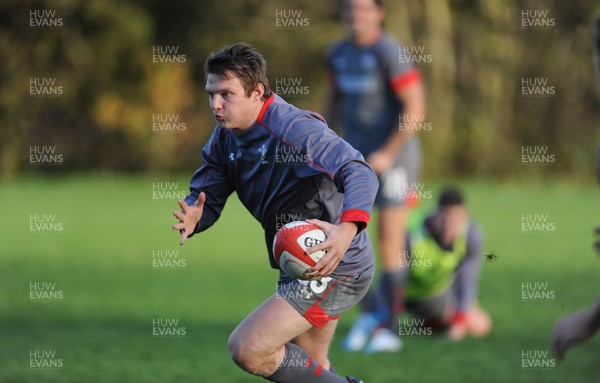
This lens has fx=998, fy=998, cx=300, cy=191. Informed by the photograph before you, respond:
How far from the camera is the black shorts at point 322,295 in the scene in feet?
14.1

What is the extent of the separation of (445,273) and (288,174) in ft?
12.4

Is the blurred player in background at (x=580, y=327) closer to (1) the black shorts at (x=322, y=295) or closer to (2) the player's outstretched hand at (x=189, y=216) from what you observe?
(1) the black shorts at (x=322, y=295)

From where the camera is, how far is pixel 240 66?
A: 4.31 meters

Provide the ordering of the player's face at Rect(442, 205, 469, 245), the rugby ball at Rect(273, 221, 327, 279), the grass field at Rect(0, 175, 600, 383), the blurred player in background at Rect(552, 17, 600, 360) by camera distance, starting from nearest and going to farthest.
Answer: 1. the blurred player in background at Rect(552, 17, 600, 360)
2. the rugby ball at Rect(273, 221, 327, 279)
3. the grass field at Rect(0, 175, 600, 383)
4. the player's face at Rect(442, 205, 469, 245)

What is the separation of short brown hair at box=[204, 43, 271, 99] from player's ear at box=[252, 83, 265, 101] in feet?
0.04

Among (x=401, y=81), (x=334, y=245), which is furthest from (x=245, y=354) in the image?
(x=401, y=81)

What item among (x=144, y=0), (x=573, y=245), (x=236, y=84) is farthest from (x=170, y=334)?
(x=144, y=0)

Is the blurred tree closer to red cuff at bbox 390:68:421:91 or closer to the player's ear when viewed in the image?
red cuff at bbox 390:68:421:91

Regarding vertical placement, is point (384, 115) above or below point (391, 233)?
above

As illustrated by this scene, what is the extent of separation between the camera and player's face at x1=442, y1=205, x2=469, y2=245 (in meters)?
7.83

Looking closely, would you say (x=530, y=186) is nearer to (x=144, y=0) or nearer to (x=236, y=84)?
(x=144, y=0)

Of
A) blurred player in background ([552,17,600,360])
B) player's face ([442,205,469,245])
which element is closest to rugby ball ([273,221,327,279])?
blurred player in background ([552,17,600,360])

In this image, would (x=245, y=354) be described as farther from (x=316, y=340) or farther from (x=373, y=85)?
(x=373, y=85)

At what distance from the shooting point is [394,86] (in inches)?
283
